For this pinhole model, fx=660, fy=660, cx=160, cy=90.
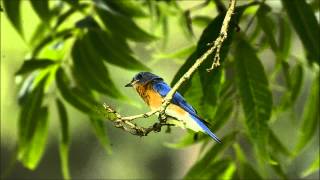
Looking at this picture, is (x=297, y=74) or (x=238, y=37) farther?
(x=297, y=74)

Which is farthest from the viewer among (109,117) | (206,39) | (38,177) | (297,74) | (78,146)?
(38,177)

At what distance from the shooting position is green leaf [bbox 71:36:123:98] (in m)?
1.07

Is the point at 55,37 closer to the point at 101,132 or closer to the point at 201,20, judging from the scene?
the point at 101,132

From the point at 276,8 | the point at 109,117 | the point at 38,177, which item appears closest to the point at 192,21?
the point at 276,8

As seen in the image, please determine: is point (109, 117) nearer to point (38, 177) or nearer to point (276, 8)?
point (276, 8)

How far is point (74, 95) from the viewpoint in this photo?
3.64ft

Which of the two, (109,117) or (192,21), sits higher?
(109,117)

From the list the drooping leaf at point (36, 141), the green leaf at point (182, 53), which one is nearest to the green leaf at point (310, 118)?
the green leaf at point (182, 53)

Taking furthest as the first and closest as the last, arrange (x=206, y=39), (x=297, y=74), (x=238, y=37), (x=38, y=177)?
(x=38, y=177), (x=297, y=74), (x=238, y=37), (x=206, y=39)

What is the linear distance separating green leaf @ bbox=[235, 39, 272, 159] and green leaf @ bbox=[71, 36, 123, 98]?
0.72 ft

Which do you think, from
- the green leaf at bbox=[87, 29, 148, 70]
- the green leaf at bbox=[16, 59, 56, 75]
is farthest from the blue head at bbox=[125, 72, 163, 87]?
the green leaf at bbox=[16, 59, 56, 75]

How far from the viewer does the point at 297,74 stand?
1.27 metres

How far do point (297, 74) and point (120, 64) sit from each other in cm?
39

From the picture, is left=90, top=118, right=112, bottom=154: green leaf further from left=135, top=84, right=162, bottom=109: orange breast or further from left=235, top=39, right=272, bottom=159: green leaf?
left=135, top=84, right=162, bottom=109: orange breast
